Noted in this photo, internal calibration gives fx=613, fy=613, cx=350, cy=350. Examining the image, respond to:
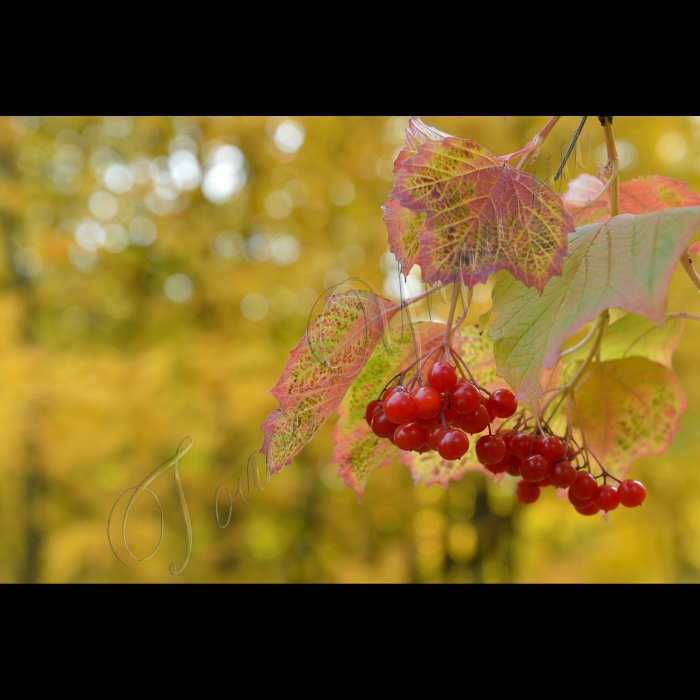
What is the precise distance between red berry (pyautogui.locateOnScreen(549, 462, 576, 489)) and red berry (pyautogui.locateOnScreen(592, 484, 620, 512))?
48 mm

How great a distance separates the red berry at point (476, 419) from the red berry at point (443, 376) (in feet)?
0.08

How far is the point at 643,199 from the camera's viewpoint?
562 mm

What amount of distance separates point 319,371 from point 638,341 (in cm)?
35

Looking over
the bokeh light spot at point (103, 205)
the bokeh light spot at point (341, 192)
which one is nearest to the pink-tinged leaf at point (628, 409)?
the bokeh light spot at point (341, 192)

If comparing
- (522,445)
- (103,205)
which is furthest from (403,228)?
(103,205)

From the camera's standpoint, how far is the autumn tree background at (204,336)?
7.05ft

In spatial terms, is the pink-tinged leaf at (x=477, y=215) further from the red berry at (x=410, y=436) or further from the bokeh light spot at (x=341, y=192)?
the bokeh light spot at (x=341, y=192)

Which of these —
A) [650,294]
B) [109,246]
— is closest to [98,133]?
[109,246]

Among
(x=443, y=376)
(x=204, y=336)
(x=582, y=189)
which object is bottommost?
(x=443, y=376)

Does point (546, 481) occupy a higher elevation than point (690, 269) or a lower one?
lower

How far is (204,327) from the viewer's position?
8.08ft

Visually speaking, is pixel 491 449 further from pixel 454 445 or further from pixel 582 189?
pixel 582 189

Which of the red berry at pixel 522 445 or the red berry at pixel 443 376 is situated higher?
the red berry at pixel 443 376

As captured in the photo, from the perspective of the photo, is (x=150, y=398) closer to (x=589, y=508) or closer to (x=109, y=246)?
(x=109, y=246)
